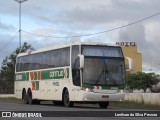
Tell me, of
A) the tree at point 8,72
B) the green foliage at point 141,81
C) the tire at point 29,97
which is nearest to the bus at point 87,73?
the tire at point 29,97

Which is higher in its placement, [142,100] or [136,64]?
[136,64]

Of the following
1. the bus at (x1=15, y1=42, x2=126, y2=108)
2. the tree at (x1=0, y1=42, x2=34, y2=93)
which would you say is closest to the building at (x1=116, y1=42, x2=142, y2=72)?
the tree at (x1=0, y1=42, x2=34, y2=93)

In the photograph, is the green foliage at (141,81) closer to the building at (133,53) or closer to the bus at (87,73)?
the bus at (87,73)

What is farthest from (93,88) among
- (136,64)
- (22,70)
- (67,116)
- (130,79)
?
(136,64)

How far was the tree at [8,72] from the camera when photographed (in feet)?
272

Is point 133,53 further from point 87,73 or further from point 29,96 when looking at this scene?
point 87,73

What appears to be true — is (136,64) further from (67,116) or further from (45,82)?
(67,116)

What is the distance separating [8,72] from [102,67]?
2147 inches

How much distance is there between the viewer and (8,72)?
82375 millimetres

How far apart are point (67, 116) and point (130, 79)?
4936 cm

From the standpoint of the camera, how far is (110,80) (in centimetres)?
2947

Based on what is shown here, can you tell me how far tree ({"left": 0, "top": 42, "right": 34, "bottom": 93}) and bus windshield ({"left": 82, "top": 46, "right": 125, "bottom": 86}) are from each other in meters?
52.7

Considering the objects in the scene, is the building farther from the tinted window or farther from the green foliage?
the tinted window

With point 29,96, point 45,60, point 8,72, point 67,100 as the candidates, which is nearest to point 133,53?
point 8,72
